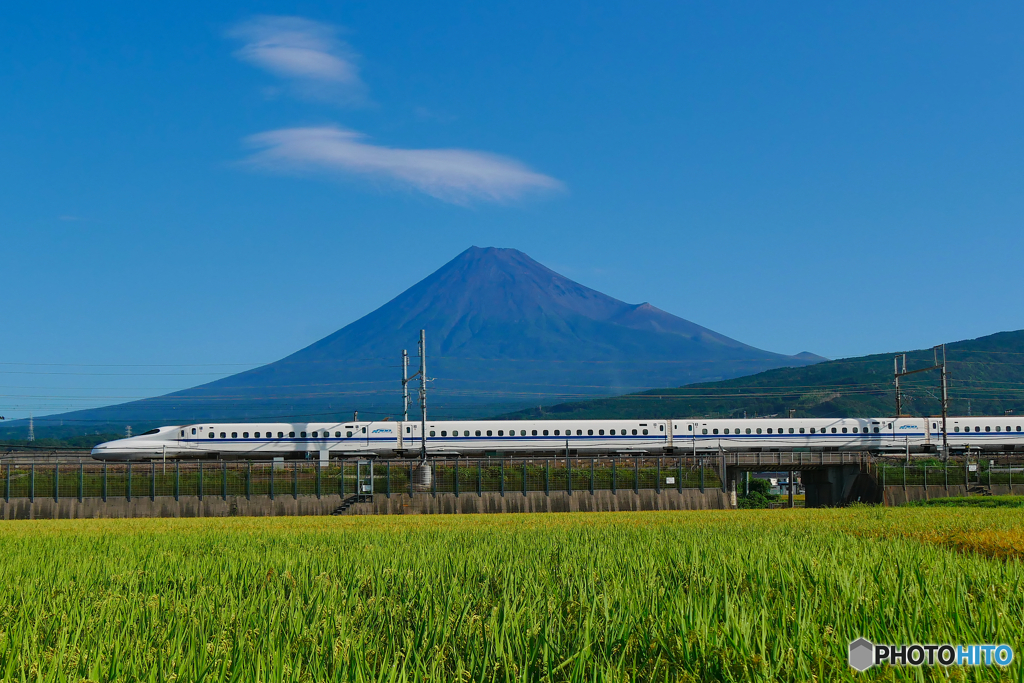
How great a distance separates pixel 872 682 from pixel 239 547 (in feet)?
51.0

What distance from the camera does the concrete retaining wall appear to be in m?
48.2

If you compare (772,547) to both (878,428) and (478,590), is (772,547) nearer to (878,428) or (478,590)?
(478,590)

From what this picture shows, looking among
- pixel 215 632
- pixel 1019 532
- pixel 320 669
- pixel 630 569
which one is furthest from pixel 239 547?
pixel 1019 532

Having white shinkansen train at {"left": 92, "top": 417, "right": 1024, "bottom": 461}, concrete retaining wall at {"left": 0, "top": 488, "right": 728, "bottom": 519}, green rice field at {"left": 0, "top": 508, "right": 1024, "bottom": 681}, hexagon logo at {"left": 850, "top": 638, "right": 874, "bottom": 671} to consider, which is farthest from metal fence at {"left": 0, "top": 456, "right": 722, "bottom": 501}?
hexagon logo at {"left": 850, "top": 638, "right": 874, "bottom": 671}

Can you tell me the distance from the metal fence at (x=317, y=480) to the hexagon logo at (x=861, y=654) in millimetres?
43933

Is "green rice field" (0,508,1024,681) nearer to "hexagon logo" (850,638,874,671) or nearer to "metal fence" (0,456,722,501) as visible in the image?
"hexagon logo" (850,638,874,671)

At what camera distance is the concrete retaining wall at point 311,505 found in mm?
48219

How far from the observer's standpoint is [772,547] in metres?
16.5

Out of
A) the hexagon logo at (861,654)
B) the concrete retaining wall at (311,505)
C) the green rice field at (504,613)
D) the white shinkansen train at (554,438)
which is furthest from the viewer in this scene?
the white shinkansen train at (554,438)

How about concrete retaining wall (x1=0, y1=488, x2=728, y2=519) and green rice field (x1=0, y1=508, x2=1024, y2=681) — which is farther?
concrete retaining wall (x1=0, y1=488, x2=728, y2=519)

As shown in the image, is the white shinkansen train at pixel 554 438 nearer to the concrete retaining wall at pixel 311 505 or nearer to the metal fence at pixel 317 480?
the metal fence at pixel 317 480

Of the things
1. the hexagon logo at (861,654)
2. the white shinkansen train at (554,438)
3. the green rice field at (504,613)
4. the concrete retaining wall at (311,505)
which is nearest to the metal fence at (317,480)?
the concrete retaining wall at (311,505)

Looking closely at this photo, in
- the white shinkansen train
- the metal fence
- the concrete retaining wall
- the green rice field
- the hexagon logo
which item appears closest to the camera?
the hexagon logo

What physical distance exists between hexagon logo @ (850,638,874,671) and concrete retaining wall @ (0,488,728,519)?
43.5 m
